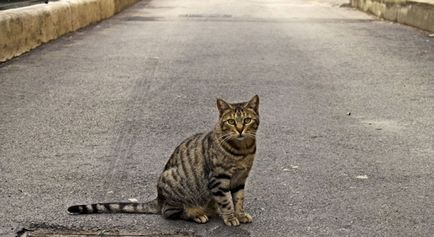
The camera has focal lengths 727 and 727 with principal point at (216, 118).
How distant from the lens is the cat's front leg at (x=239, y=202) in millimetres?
4582

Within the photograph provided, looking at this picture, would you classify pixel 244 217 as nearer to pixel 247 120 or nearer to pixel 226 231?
pixel 226 231

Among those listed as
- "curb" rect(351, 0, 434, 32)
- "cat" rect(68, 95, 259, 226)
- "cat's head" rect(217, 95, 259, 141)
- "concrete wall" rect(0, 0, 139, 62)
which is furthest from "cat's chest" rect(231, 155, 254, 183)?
"curb" rect(351, 0, 434, 32)

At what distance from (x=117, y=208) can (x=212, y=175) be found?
0.72 m

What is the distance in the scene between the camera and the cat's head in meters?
4.33

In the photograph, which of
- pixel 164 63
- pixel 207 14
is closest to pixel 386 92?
pixel 164 63

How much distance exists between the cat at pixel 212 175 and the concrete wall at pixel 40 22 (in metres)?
7.05

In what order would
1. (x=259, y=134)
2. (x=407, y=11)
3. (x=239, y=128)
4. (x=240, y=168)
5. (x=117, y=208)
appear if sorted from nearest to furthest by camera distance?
(x=239, y=128) → (x=240, y=168) → (x=117, y=208) → (x=259, y=134) → (x=407, y=11)

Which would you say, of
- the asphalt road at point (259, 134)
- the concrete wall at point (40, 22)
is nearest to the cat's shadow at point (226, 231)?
the asphalt road at point (259, 134)

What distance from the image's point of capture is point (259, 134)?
7.05 meters

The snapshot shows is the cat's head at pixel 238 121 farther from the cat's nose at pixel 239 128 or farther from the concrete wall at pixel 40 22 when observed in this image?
the concrete wall at pixel 40 22

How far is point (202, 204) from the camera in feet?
15.0

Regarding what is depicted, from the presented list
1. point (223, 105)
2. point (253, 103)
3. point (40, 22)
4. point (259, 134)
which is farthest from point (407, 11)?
point (223, 105)

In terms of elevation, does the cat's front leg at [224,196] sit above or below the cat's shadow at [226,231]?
above

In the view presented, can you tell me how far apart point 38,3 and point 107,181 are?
950 centimetres
